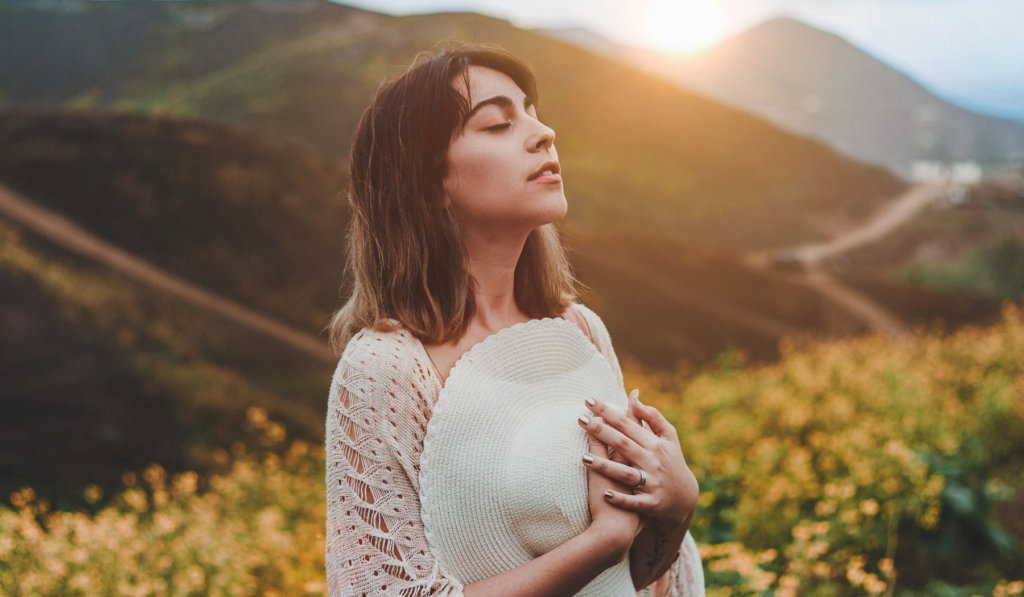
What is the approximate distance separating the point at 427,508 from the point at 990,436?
522 centimetres

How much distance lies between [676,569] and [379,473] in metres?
0.74

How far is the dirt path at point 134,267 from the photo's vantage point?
4131 millimetres

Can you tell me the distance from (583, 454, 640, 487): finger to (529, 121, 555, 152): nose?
53cm

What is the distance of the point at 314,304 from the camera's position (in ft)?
16.0

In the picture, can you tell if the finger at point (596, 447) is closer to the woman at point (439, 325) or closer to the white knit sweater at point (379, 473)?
the woman at point (439, 325)

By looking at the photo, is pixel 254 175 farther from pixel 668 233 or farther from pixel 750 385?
pixel 750 385

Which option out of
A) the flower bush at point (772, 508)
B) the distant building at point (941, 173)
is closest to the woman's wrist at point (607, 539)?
the flower bush at point (772, 508)

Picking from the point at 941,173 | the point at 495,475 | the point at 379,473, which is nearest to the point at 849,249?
the point at 941,173

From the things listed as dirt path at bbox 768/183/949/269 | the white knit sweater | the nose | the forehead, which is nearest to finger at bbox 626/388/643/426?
the white knit sweater

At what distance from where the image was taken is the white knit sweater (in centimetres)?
107

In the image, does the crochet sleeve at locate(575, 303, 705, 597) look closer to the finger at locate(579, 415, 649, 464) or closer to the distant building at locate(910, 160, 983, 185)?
the finger at locate(579, 415, 649, 464)

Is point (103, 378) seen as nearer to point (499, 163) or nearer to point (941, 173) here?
point (499, 163)

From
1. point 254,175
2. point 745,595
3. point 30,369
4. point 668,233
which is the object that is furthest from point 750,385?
point 30,369

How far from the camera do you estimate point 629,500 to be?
1.11 m
